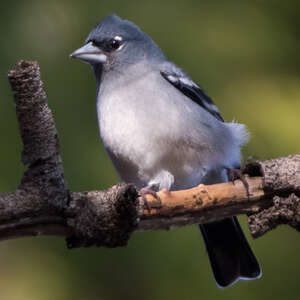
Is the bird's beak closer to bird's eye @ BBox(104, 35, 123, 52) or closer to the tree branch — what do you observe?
bird's eye @ BBox(104, 35, 123, 52)

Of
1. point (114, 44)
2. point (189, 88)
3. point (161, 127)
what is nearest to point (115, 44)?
point (114, 44)

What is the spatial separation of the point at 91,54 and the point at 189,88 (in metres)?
0.59

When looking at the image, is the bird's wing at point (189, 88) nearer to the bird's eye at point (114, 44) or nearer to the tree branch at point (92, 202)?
the bird's eye at point (114, 44)

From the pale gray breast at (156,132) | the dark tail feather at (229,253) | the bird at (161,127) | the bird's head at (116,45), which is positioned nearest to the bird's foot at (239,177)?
the bird at (161,127)

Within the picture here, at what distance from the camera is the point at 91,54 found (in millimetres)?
3076

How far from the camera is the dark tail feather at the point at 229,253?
9.86ft

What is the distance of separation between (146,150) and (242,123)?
60cm

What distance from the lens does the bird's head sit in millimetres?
3137

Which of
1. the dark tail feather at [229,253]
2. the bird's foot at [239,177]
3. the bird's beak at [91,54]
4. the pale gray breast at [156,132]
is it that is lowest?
the dark tail feather at [229,253]

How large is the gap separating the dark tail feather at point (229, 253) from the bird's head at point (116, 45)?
3.51ft

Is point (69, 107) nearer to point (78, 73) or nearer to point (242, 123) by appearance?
point (78, 73)

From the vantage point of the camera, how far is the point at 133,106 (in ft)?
9.68

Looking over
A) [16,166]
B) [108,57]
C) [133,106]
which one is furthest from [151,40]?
[16,166]

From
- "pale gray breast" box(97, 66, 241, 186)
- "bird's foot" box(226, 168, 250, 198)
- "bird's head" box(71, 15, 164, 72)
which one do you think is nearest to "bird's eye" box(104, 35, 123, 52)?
"bird's head" box(71, 15, 164, 72)
